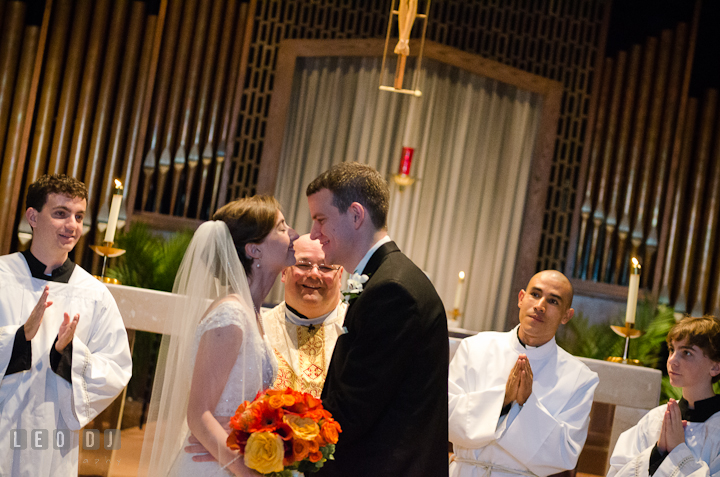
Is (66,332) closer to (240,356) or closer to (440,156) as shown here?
(240,356)

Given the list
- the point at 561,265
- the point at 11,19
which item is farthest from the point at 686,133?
the point at 11,19

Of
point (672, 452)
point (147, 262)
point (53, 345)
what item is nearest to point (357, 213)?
point (53, 345)

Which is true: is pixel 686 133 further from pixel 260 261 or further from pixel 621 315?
pixel 260 261

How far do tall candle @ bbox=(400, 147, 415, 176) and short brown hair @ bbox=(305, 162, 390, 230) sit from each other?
4.47 m

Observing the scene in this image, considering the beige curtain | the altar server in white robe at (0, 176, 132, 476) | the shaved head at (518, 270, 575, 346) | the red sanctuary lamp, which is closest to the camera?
the altar server in white robe at (0, 176, 132, 476)

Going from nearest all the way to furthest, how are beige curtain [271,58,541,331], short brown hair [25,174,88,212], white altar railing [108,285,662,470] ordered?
short brown hair [25,174,88,212]
white altar railing [108,285,662,470]
beige curtain [271,58,541,331]

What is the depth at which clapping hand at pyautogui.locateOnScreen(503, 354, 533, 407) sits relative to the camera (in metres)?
3.42

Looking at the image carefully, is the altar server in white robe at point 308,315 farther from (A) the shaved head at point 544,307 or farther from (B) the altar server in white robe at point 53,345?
(A) the shaved head at point 544,307

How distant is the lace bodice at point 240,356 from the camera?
8.45 ft

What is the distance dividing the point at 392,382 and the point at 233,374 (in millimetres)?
667

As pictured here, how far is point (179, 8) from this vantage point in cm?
753

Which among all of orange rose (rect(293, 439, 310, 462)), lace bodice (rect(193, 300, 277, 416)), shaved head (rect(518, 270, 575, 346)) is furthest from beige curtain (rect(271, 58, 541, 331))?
orange rose (rect(293, 439, 310, 462))

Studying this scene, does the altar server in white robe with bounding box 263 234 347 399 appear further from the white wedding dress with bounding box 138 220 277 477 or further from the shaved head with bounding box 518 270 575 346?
the shaved head with bounding box 518 270 575 346

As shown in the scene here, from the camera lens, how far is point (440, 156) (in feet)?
25.2
